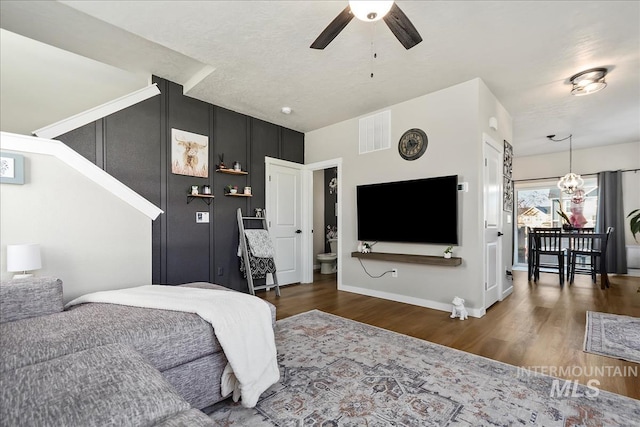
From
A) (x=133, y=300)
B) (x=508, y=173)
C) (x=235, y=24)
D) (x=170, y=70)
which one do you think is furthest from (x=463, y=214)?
(x=170, y=70)

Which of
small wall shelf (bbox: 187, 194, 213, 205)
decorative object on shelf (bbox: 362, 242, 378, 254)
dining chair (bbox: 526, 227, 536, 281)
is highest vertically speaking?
small wall shelf (bbox: 187, 194, 213, 205)

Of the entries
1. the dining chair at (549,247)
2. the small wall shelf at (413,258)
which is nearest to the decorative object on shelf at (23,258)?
the small wall shelf at (413,258)

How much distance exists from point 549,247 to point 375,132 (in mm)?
3887

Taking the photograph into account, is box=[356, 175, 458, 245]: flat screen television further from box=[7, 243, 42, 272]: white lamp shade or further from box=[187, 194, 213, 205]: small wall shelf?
box=[7, 243, 42, 272]: white lamp shade

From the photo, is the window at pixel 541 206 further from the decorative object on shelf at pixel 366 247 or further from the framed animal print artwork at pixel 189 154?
the framed animal print artwork at pixel 189 154

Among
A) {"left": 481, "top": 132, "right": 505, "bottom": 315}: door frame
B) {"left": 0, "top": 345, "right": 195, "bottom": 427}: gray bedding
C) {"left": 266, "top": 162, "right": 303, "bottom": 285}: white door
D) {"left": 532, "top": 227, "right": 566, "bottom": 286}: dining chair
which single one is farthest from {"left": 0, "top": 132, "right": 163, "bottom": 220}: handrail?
{"left": 532, "top": 227, "right": 566, "bottom": 286}: dining chair

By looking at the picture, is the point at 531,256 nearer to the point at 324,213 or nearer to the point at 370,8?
the point at 324,213

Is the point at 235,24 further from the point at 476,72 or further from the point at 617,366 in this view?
the point at 617,366

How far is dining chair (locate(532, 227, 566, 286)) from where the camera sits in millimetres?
5082

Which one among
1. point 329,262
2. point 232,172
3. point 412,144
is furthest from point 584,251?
point 232,172

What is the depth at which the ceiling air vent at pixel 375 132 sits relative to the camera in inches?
162

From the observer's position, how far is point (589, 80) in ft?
10.6

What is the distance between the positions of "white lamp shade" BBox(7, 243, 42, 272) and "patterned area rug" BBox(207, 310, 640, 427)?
1573mm

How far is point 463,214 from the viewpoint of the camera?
3.42 metres
